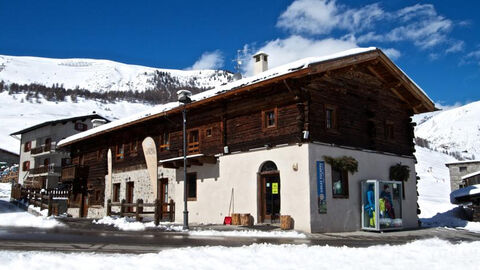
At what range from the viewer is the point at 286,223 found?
1669 cm

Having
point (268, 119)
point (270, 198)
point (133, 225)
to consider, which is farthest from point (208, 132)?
point (133, 225)

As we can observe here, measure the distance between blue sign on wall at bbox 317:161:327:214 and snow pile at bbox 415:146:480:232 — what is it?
814 cm

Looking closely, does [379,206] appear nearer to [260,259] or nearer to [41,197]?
[260,259]

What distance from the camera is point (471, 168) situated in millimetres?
45281

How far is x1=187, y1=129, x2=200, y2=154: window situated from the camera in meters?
22.4

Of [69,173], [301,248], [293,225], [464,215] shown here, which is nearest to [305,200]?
Answer: [293,225]

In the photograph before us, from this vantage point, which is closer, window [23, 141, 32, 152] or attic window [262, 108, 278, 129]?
attic window [262, 108, 278, 129]

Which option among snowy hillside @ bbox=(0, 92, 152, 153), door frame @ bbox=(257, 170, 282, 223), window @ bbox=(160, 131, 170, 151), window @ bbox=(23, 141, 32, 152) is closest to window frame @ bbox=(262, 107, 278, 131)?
door frame @ bbox=(257, 170, 282, 223)

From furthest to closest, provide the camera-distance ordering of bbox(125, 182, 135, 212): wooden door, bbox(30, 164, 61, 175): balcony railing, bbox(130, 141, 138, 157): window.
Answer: bbox(30, 164, 61, 175): balcony railing
bbox(125, 182, 135, 212): wooden door
bbox(130, 141, 138, 157): window

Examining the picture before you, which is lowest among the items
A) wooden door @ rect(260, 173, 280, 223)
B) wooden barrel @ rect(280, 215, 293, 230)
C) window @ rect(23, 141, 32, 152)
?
wooden barrel @ rect(280, 215, 293, 230)

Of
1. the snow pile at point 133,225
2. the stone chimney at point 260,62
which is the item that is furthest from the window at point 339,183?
the stone chimney at point 260,62

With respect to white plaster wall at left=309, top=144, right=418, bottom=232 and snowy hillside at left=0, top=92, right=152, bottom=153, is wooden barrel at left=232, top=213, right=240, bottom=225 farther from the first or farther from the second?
snowy hillside at left=0, top=92, right=152, bottom=153

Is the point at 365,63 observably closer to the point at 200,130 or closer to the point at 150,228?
the point at 200,130

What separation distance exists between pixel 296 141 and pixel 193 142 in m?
7.09
